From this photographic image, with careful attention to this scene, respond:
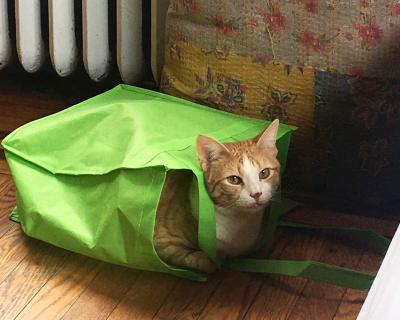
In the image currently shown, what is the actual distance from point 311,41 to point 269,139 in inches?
9.4

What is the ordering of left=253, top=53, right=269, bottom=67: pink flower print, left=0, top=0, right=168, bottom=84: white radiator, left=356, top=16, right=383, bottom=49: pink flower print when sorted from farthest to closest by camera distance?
left=0, top=0, right=168, bottom=84: white radiator
left=253, top=53, right=269, bottom=67: pink flower print
left=356, top=16, right=383, bottom=49: pink flower print

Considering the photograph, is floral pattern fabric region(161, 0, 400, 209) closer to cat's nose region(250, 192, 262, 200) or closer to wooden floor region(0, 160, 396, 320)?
wooden floor region(0, 160, 396, 320)

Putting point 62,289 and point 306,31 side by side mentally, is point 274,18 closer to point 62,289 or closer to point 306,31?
point 306,31

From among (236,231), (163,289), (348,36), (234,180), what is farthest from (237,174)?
(348,36)

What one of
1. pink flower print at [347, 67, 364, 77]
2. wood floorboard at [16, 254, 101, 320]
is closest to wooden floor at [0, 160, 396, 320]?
wood floorboard at [16, 254, 101, 320]

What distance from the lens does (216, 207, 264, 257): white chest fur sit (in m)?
1.32

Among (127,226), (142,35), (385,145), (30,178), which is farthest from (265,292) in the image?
(142,35)

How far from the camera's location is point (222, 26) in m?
1.50

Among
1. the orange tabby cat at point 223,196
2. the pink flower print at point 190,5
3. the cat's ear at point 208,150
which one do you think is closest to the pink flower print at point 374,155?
the orange tabby cat at point 223,196

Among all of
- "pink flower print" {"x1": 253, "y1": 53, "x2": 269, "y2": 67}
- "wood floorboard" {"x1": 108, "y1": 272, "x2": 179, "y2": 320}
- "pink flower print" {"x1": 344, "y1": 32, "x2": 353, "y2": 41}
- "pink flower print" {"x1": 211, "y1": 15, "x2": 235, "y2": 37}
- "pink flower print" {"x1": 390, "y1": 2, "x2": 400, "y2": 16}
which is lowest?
"wood floorboard" {"x1": 108, "y1": 272, "x2": 179, "y2": 320}

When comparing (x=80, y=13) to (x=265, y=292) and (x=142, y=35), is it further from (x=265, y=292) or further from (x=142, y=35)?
(x=265, y=292)

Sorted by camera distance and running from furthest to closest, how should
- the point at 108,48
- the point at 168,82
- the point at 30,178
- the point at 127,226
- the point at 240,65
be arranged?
the point at 108,48 → the point at 168,82 → the point at 240,65 → the point at 30,178 → the point at 127,226

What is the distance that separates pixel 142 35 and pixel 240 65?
39cm

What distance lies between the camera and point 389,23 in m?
1.35
